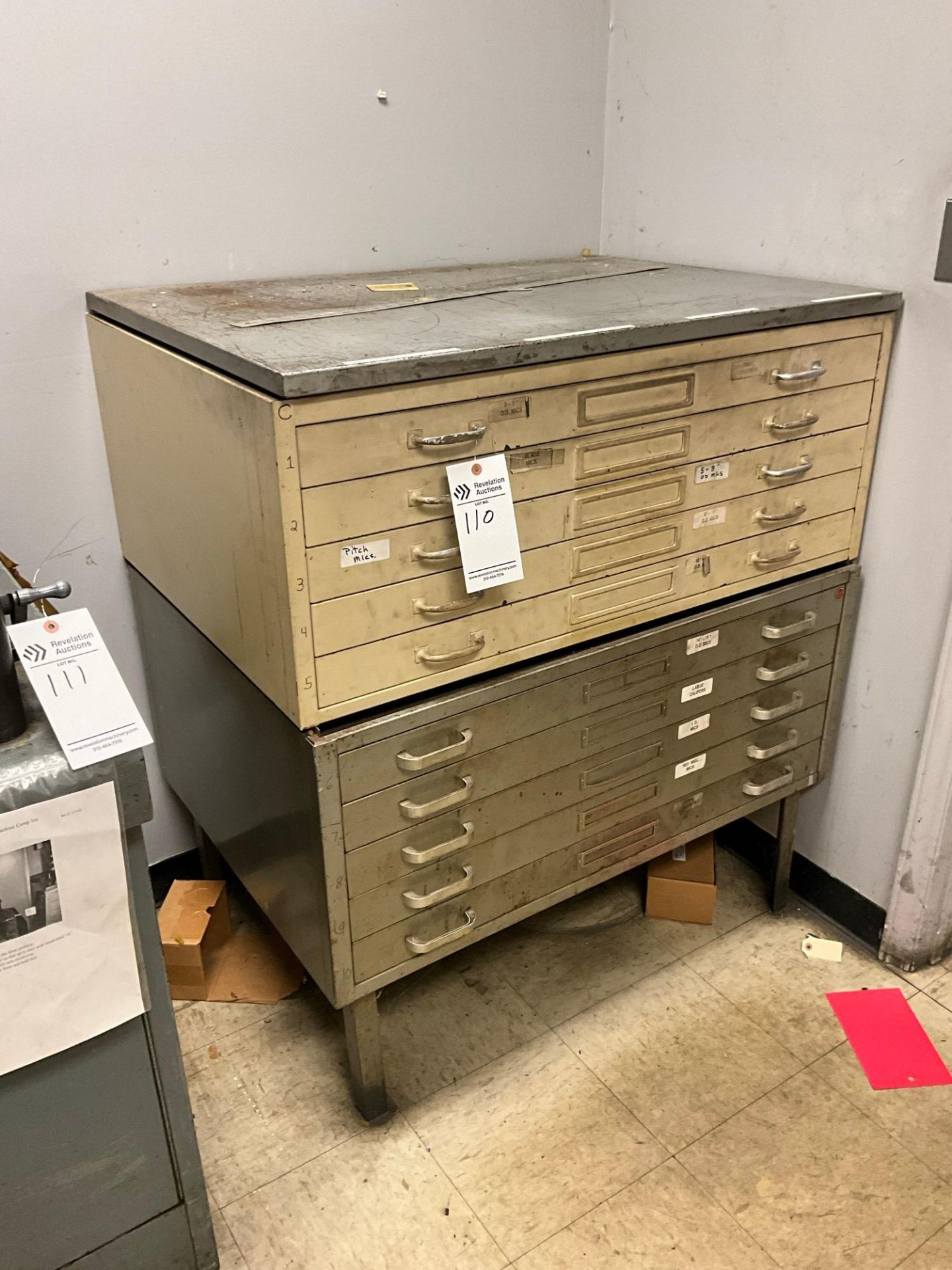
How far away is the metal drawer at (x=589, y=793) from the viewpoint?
1350mm

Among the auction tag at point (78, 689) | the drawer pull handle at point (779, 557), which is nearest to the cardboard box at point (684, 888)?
the drawer pull handle at point (779, 557)

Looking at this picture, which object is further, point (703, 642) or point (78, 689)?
point (703, 642)

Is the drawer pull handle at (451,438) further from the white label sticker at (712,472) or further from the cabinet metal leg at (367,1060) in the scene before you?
the cabinet metal leg at (367,1060)

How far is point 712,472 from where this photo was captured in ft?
4.73

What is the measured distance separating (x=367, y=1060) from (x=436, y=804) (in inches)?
17.0

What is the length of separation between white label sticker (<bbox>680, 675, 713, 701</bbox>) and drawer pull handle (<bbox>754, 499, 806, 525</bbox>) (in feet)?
0.87

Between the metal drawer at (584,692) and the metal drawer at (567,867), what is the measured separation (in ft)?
0.74

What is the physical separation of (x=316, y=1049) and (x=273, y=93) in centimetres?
157

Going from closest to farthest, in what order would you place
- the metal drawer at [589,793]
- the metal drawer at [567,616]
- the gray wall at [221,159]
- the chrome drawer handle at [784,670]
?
the metal drawer at [567,616] < the metal drawer at [589,793] < the gray wall at [221,159] < the chrome drawer handle at [784,670]

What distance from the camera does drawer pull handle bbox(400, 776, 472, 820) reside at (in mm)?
1328

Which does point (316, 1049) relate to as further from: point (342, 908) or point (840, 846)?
point (840, 846)

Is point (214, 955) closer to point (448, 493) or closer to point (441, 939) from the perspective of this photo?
point (441, 939)

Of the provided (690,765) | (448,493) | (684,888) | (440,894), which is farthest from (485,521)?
(684,888)

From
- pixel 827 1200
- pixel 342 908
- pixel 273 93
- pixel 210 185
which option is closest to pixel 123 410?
pixel 210 185
